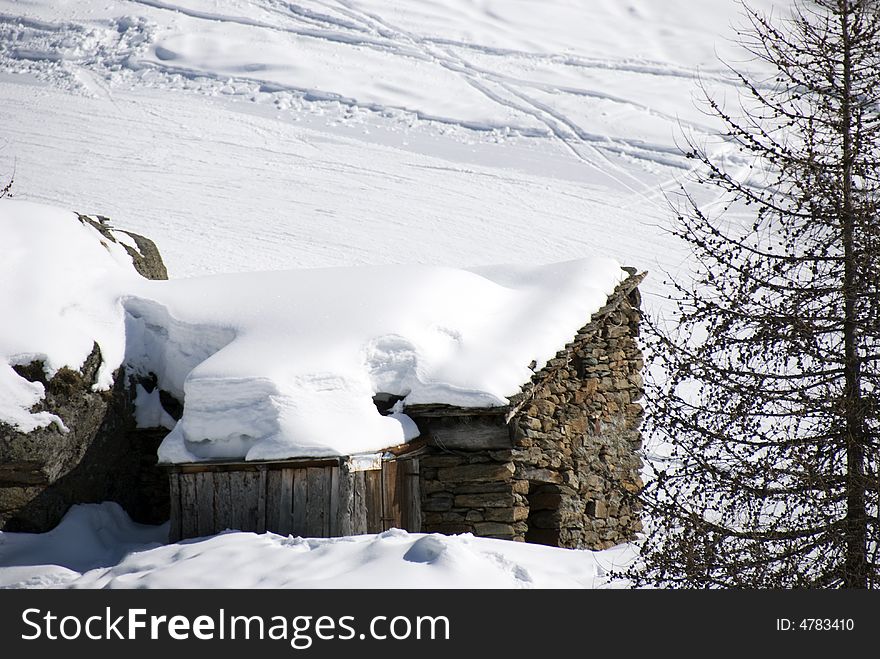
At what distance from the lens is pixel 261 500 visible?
7969 millimetres

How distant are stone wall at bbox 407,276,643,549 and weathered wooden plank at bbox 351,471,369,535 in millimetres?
1076

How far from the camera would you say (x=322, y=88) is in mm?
35906

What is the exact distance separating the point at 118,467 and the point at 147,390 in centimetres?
82

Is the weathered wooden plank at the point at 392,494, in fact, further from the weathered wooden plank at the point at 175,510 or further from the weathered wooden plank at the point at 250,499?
the weathered wooden plank at the point at 175,510

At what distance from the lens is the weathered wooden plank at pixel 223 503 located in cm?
807

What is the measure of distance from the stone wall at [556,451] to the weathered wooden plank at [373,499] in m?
0.88

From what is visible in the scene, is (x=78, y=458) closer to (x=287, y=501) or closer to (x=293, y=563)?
(x=287, y=501)

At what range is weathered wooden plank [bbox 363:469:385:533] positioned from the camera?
8031 millimetres

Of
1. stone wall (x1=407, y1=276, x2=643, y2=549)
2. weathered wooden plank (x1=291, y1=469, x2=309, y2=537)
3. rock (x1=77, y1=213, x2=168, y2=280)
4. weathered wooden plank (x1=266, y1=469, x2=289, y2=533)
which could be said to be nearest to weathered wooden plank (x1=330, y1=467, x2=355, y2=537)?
weathered wooden plank (x1=291, y1=469, x2=309, y2=537)

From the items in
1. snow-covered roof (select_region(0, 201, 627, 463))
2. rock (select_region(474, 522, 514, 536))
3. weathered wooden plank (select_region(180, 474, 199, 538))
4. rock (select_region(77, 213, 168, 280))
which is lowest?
rock (select_region(474, 522, 514, 536))

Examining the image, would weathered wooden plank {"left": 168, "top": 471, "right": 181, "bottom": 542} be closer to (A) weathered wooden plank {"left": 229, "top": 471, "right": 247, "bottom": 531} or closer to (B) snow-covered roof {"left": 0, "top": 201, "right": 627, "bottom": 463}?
(B) snow-covered roof {"left": 0, "top": 201, "right": 627, "bottom": 463}

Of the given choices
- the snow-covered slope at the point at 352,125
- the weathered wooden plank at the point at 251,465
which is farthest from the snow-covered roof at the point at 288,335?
the snow-covered slope at the point at 352,125

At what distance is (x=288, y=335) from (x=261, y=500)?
5.57 feet
